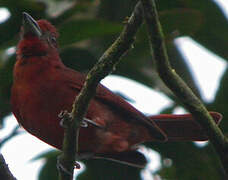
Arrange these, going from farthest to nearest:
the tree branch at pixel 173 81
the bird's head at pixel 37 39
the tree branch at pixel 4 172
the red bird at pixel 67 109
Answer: the bird's head at pixel 37 39
the red bird at pixel 67 109
the tree branch at pixel 4 172
the tree branch at pixel 173 81

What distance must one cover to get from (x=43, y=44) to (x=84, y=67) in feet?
1.33

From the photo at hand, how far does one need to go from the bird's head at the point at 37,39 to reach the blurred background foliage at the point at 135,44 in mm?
91

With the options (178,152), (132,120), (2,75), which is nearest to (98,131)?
(132,120)

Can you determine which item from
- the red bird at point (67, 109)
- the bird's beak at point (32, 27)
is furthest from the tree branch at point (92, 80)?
the bird's beak at point (32, 27)

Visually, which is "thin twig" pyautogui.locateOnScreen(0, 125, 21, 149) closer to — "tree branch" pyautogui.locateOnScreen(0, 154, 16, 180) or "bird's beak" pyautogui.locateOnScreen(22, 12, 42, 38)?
"bird's beak" pyautogui.locateOnScreen(22, 12, 42, 38)

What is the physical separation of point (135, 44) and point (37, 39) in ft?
2.64

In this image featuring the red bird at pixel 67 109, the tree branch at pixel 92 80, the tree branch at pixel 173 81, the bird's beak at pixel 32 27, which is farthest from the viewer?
the bird's beak at pixel 32 27

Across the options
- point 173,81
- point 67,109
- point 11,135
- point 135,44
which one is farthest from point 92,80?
point 135,44

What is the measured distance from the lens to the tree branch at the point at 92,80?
2.64m

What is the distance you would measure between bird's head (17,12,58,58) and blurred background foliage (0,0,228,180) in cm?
9

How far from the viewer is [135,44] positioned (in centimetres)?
462

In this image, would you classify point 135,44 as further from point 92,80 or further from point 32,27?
point 92,80

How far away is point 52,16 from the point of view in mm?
4520

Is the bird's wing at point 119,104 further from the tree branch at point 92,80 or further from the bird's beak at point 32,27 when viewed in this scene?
the tree branch at point 92,80
